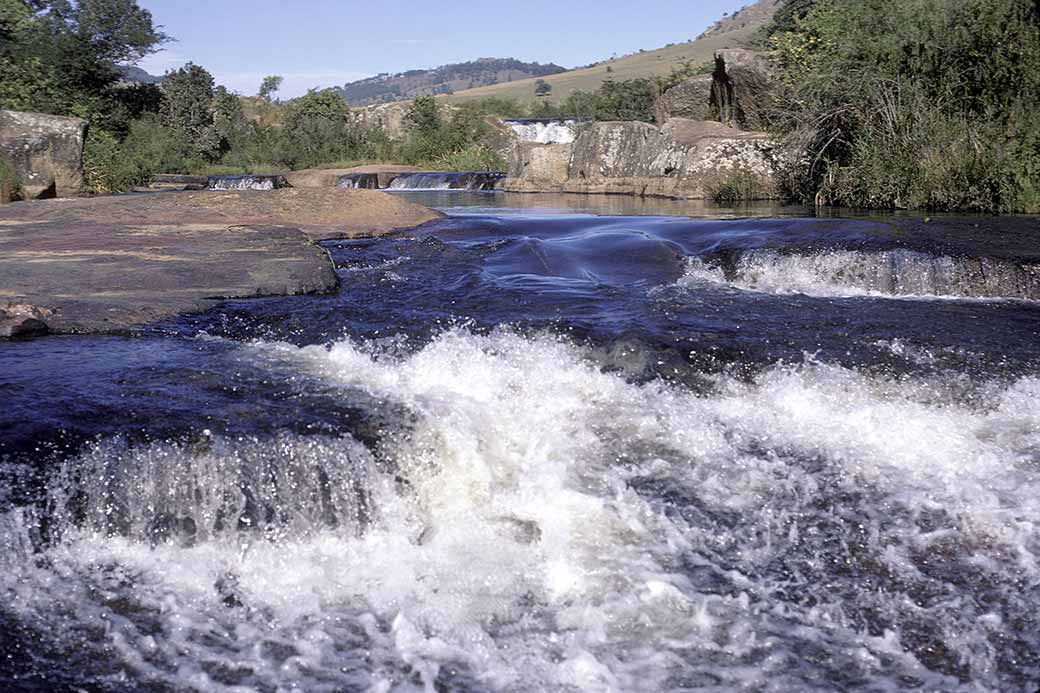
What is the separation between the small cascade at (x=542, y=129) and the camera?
2770 centimetres

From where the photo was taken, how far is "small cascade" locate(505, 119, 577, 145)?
90.9 feet

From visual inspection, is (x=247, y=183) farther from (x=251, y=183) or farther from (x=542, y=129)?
(x=542, y=129)

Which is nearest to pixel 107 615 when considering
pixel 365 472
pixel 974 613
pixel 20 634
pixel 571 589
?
pixel 20 634

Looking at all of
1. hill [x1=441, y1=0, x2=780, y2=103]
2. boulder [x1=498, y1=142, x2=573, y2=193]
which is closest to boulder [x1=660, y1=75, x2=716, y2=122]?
boulder [x1=498, y1=142, x2=573, y2=193]

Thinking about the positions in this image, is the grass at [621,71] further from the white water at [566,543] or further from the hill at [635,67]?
the white water at [566,543]

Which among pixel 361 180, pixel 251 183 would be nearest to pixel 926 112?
pixel 361 180

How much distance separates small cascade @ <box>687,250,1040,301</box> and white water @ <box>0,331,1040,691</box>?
2188 mm

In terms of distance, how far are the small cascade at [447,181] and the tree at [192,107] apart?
31.7 feet

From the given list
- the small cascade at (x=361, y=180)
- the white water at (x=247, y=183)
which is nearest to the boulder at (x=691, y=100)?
the small cascade at (x=361, y=180)

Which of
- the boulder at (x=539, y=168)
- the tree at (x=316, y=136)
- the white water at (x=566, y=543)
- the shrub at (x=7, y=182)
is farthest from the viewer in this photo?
the tree at (x=316, y=136)

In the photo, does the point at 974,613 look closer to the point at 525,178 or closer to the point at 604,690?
the point at 604,690

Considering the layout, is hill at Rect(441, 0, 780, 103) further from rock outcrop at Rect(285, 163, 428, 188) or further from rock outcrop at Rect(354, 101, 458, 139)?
rock outcrop at Rect(285, 163, 428, 188)

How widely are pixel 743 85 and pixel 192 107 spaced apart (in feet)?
63.4

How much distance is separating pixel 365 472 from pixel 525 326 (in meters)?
1.82
